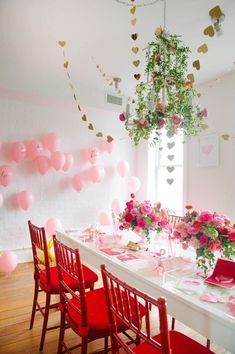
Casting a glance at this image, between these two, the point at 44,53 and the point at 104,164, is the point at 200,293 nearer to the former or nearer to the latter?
the point at 44,53

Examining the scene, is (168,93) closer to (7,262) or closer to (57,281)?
(57,281)

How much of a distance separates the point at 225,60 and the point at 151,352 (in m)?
3.06

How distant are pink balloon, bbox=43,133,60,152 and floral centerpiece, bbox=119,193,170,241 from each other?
232cm

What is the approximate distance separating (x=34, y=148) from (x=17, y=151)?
26 centimetres

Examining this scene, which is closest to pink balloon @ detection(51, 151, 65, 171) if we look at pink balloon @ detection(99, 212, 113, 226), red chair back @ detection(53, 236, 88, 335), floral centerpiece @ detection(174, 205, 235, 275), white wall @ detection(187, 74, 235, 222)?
pink balloon @ detection(99, 212, 113, 226)

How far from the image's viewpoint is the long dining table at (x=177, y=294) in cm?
109

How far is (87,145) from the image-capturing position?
15.0 ft

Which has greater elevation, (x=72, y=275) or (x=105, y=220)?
(x=72, y=275)

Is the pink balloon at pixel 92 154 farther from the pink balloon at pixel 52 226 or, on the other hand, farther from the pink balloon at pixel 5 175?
the pink balloon at pixel 5 175

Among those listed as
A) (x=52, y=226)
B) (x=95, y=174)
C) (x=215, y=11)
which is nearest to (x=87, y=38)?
(x=215, y=11)

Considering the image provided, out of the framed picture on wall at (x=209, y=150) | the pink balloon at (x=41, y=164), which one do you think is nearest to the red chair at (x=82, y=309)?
the pink balloon at (x=41, y=164)

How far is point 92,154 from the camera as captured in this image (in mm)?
4406

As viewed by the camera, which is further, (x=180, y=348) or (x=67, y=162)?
(x=67, y=162)

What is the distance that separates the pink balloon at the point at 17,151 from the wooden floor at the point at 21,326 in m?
Result: 1.64
